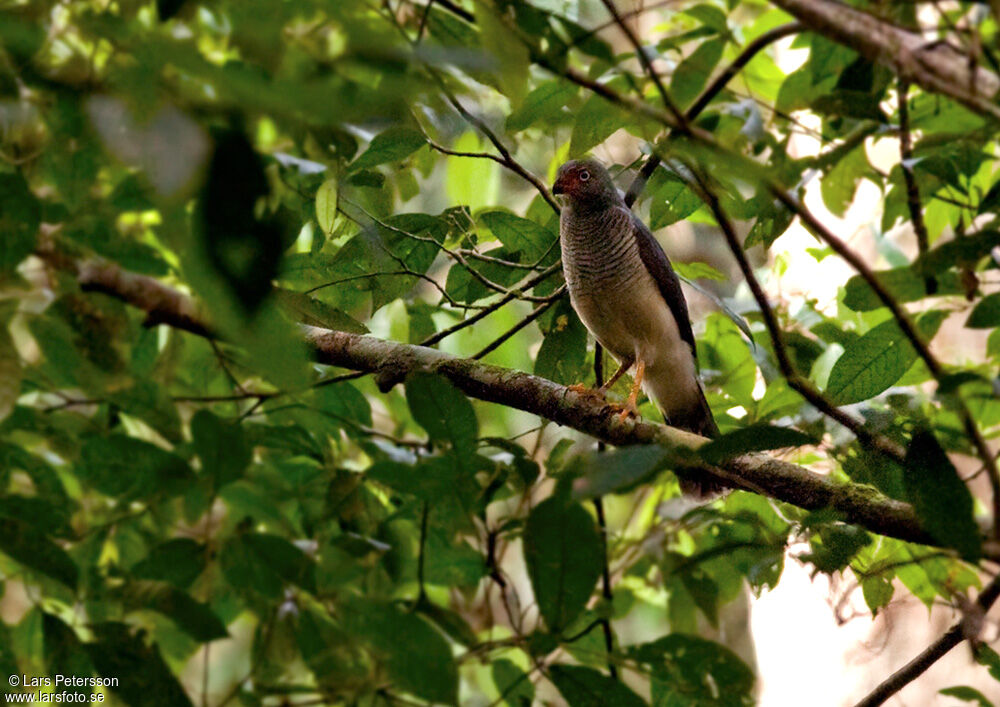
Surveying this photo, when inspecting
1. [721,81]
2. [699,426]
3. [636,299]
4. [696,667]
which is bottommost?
[696,667]

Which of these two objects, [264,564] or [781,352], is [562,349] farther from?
[264,564]

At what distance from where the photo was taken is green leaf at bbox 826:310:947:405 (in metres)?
1.64

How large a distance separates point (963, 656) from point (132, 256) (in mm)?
4221

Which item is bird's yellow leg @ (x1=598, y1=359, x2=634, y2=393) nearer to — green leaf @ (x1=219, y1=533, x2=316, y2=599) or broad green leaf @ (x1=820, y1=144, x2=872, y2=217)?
broad green leaf @ (x1=820, y1=144, x2=872, y2=217)

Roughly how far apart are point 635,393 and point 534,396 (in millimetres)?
576

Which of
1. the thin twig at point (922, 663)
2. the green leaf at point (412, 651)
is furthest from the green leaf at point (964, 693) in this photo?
the green leaf at point (412, 651)

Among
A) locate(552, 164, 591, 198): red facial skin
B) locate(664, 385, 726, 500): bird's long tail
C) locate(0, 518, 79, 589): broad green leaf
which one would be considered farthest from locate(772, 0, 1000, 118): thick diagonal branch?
Answer: locate(552, 164, 591, 198): red facial skin

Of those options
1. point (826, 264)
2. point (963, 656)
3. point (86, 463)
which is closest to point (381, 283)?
point (86, 463)

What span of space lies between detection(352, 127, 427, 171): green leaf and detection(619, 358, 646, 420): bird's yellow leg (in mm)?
771

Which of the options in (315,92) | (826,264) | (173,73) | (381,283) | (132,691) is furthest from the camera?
(826,264)

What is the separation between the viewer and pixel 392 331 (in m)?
2.49

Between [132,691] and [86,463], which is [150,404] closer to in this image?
[86,463]

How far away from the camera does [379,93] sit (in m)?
0.72

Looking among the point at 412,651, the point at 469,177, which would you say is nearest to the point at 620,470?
the point at 412,651
